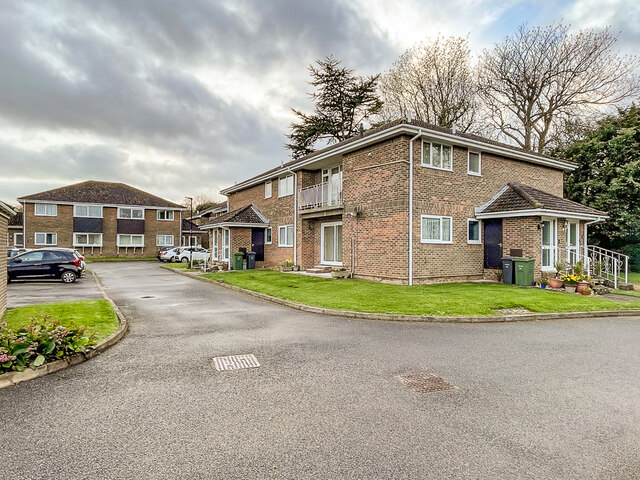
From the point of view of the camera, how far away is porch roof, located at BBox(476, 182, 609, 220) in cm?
1477

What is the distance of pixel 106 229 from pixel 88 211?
101 inches

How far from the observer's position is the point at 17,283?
16938 mm

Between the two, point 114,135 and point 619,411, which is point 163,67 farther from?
point 619,411

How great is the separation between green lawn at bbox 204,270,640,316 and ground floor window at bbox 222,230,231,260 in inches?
353

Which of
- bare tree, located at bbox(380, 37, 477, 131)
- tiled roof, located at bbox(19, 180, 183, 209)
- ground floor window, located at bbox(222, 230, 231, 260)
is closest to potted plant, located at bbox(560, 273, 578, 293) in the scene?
ground floor window, located at bbox(222, 230, 231, 260)

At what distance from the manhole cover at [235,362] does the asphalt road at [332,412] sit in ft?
0.51

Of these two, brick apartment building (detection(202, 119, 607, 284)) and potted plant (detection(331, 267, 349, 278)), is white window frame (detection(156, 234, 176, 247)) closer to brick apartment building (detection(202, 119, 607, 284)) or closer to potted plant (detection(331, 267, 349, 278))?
brick apartment building (detection(202, 119, 607, 284))

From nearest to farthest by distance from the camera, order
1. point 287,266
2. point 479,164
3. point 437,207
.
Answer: point 437,207 → point 479,164 → point 287,266

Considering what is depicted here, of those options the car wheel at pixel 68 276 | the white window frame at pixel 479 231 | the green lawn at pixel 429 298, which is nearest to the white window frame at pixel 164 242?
the car wheel at pixel 68 276

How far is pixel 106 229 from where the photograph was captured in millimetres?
41375

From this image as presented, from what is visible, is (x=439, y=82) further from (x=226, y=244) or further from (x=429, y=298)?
(x=429, y=298)

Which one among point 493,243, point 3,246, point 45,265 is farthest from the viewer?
point 45,265

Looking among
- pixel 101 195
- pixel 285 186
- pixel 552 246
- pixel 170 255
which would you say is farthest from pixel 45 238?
pixel 552 246

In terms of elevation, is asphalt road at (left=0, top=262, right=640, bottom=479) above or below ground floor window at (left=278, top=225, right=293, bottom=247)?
below
